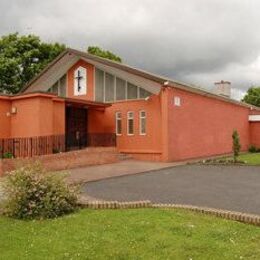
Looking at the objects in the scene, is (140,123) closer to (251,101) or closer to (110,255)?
(110,255)

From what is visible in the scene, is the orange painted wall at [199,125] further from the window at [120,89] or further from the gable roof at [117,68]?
the window at [120,89]

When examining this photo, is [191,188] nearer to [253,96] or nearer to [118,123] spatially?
[118,123]

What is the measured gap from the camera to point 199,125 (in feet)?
87.9

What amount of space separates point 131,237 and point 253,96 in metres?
65.2

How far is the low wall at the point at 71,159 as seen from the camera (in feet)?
55.4

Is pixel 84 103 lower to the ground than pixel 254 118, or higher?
higher

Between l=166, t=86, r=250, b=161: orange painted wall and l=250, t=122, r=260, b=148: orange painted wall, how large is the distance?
2707mm

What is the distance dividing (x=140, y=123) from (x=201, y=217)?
55.6 ft

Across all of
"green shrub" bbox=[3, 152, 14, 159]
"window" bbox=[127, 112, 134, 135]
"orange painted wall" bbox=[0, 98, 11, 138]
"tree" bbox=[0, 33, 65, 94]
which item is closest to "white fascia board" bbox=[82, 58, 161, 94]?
"window" bbox=[127, 112, 134, 135]

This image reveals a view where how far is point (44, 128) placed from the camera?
20594 millimetres

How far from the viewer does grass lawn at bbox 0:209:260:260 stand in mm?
6195

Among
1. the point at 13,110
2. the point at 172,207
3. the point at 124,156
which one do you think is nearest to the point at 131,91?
the point at 124,156

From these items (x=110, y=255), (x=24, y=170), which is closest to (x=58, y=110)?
(x=24, y=170)

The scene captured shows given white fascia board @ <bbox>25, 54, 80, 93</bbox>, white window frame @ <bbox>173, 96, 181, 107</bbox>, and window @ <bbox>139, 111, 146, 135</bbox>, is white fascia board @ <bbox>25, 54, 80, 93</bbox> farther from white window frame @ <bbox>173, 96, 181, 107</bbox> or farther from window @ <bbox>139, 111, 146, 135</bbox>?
white window frame @ <bbox>173, 96, 181, 107</bbox>
